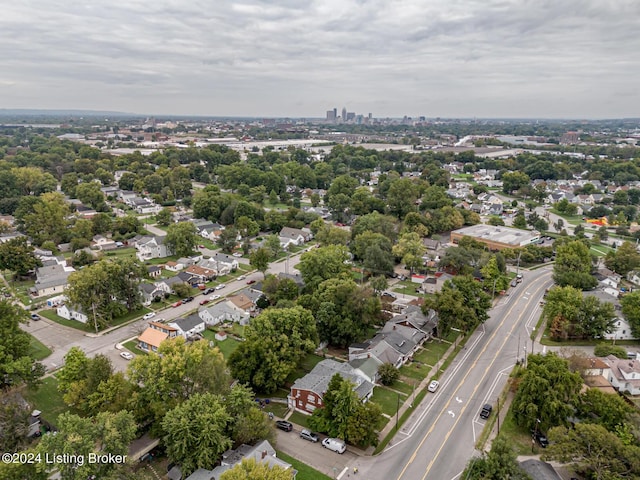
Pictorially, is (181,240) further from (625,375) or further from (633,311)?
(633,311)

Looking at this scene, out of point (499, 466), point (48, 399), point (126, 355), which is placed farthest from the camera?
point (126, 355)

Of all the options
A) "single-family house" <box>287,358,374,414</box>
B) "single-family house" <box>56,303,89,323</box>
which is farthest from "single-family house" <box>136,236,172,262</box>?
"single-family house" <box>287,358,374,414</box>

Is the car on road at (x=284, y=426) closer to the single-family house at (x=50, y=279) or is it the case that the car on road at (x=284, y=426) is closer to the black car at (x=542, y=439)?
the black car at (x=542, y=439)

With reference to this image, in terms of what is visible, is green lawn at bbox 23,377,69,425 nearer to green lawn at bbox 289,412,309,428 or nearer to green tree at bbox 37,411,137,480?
green tree at bbox 37,411,137,480

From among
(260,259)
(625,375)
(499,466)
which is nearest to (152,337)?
(260,259)

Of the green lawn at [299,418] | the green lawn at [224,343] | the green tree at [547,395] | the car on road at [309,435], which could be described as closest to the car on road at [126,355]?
the green lawn at [224,343]
